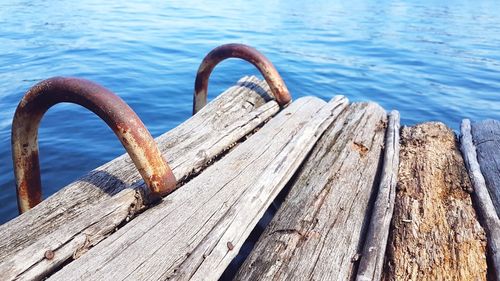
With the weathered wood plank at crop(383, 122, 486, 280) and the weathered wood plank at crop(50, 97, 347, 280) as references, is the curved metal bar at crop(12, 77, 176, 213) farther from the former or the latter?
the weathered wood plank at crop(383, 122, 486, 280)

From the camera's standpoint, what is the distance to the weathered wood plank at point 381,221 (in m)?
1.80

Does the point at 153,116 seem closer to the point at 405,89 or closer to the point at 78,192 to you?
the point at 78,192

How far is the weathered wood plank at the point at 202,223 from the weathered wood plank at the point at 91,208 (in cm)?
9

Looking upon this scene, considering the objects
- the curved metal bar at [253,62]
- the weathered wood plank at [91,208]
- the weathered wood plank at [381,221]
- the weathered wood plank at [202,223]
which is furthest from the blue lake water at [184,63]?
the weathered wood plank at [381,221]

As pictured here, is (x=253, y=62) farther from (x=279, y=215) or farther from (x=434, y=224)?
(x=434, y=224)

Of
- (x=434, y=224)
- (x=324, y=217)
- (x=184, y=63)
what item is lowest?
(x=324, y=217)

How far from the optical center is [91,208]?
2088mm

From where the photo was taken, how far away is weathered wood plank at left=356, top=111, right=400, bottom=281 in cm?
180

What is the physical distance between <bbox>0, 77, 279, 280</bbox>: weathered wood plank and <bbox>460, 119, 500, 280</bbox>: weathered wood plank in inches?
73.8

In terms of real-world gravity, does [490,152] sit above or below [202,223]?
above

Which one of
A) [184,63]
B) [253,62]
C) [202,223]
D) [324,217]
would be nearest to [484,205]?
[324,217]

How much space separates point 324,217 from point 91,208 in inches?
54.8

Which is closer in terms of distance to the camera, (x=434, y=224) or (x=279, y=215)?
(x=434, y=224)

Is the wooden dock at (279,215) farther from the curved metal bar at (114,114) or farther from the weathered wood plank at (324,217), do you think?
the curved metal bar at (114,114)
